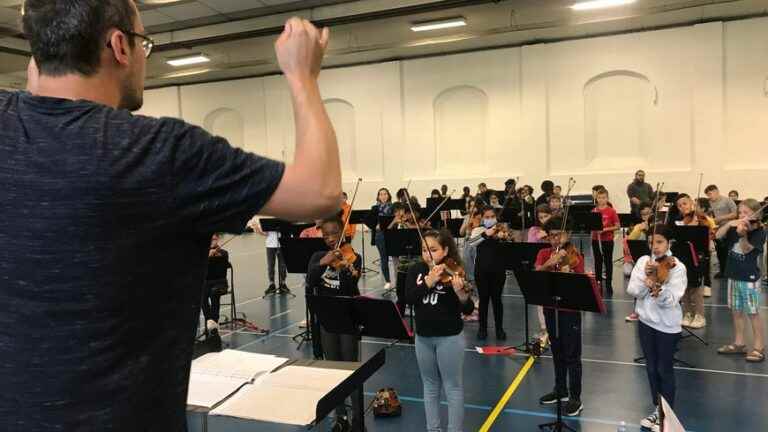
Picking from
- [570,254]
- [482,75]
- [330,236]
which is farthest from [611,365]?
[482,75]

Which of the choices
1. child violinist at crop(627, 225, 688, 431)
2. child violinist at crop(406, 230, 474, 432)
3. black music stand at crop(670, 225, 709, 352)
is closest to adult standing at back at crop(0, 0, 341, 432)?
child violinist at crop(406, 230, 474, 432)

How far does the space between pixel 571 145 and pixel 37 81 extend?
1966 centimetres

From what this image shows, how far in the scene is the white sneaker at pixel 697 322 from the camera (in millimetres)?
8258

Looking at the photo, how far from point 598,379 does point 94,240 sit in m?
6.45

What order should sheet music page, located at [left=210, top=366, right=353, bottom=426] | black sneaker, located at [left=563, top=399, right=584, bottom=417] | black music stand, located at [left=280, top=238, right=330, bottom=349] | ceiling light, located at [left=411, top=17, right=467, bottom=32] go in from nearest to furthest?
sheet music page, located at [left=210, top=366, right=353, bottom=426], black sneaker, located at [left=563, top=399, right=584, bottom=417], black music stand, located at [left=280, top=238, right=330, bottom=349], ceiling light, located at [left=411, top=17, right=467, bottom=32]

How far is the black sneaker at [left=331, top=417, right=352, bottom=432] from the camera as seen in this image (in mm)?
5172

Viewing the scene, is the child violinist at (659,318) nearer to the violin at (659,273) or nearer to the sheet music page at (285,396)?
the violin at (659,273)

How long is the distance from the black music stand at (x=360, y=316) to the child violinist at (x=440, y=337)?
0.84 ft

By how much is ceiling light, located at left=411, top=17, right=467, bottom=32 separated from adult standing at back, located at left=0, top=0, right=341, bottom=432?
15494mm

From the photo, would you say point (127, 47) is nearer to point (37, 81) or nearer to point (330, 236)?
point (37, 81)

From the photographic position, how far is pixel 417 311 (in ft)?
16.6

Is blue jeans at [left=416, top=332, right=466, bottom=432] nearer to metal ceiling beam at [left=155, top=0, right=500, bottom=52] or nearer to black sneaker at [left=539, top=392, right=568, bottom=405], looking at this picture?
black sneaker at [left=539, top=392, right=568, bottom=405]

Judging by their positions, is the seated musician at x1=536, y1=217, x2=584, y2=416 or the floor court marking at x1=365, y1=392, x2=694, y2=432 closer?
the floor court marking at x1=365, y1=392, x2=694, y2=432

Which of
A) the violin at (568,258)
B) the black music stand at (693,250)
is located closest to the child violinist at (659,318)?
the violin at (568,258)
